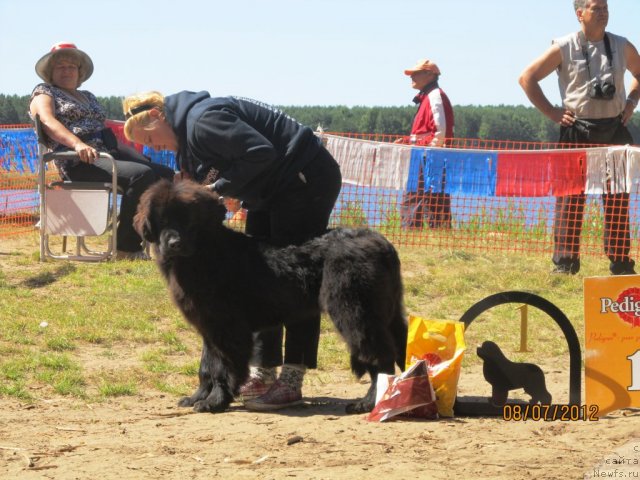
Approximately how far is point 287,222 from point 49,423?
162 cm

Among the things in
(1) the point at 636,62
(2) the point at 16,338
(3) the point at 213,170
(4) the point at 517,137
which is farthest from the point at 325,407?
(4) the point at 517,137

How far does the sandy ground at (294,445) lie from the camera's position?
367 centimetres

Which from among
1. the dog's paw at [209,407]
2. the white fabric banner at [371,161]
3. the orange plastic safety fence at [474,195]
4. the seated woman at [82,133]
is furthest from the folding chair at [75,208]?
the dog's paw at [209,407]

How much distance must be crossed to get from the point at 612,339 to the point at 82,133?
18.6 ft

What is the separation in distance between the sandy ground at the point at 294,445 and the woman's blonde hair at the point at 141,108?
156cm

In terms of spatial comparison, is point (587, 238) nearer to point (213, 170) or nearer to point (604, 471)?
point (213, 170)

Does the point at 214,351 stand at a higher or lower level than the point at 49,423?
higher

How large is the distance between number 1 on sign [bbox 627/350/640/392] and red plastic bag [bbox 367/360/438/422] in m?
1.00

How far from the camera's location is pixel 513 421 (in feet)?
14.9

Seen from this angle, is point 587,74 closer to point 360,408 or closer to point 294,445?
point 360,408

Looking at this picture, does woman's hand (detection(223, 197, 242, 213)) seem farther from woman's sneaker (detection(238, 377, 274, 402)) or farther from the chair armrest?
the chair armrest

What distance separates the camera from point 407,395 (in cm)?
452

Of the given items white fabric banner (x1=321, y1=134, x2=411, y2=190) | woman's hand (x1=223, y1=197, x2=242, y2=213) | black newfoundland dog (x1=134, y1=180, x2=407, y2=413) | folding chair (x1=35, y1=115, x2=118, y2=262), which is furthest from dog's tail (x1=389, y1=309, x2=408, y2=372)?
white fabric banner (x1=321, y1=134, x2=411, y2=190)

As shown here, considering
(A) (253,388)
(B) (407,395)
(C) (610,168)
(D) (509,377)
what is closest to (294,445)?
(B) (407,395)
